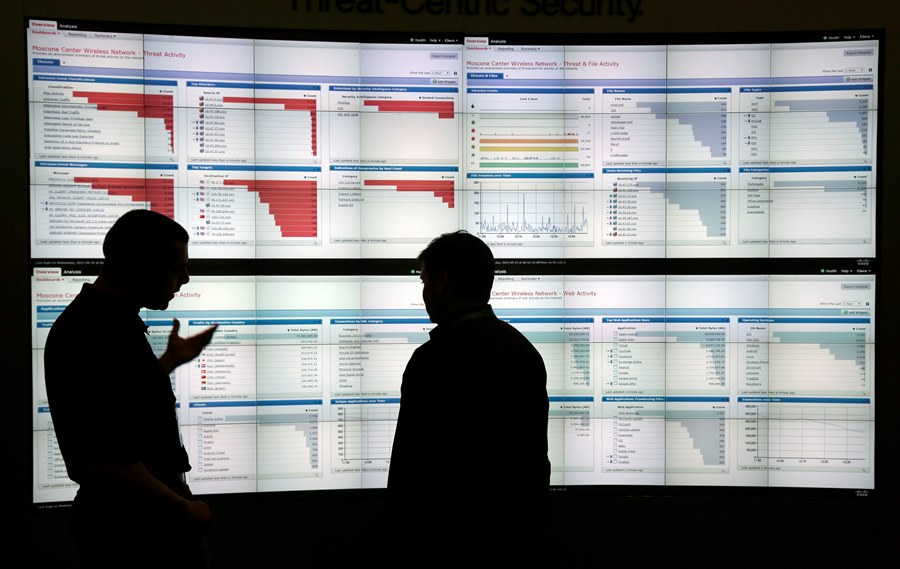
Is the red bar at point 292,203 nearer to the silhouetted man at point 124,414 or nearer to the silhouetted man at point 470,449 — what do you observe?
the silhouetted man at point 124,414

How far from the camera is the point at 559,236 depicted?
2893mm

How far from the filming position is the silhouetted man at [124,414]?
1787 millimetres

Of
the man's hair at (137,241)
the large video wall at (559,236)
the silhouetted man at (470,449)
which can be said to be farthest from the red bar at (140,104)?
the silhouetted man at (470,449)

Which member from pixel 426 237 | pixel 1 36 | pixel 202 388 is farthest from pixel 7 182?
pixel 426 237

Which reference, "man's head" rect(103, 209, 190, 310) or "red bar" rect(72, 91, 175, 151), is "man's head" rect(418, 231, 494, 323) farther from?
"red bar" rect(72, 91, 175, 151)

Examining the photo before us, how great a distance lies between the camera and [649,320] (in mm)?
2918

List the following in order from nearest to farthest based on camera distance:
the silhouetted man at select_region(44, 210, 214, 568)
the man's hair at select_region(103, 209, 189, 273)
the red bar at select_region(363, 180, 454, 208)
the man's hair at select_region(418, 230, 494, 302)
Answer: the silhouetted man at select_region(44, 210, 214, 568) < the man's hair at select_region(103, 209, 189, 273) < the man's hair at select_region(418, 230, 494, 302) < the red bar at select_region(363, 180, 454, 208)

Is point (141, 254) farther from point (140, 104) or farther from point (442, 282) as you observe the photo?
point (140, 104)

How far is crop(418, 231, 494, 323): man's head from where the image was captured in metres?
2.03

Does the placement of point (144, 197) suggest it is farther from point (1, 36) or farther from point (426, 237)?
point (426, 237)

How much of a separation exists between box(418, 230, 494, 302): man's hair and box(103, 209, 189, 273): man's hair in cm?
79

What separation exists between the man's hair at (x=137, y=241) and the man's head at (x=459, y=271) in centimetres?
77

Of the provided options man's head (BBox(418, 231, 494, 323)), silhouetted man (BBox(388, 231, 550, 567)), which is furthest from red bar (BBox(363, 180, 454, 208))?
silhouetted man (BBox(388, 231, 550, 567))

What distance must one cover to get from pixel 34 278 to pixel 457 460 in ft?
6.39
